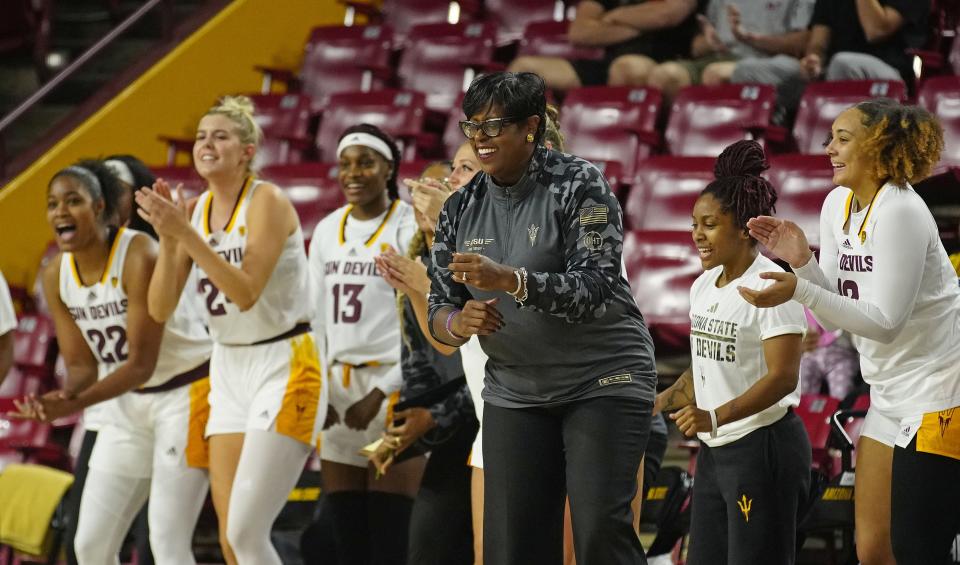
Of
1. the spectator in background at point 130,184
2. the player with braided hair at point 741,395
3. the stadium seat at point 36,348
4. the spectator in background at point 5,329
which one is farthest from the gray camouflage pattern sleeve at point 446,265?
the stadium seat at point 36,348

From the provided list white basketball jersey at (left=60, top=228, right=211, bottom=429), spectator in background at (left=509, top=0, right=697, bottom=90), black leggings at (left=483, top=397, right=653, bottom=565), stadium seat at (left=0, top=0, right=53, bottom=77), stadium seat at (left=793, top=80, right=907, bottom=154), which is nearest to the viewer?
black leggings at (left=483, top=397, right=653, bottom=565)

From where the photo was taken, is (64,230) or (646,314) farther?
(646,314)

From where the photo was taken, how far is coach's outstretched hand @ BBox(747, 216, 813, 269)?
3.51 meters

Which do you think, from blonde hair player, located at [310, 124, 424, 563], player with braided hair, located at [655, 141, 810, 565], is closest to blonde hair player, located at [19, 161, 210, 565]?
blonde hair player, located at [310, 124, 424, 563]

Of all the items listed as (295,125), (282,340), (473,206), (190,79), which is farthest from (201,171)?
(190,79)

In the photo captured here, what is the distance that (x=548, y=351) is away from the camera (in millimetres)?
3236

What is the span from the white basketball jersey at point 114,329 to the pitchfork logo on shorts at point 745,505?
7.74ft

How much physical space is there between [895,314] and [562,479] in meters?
0.94

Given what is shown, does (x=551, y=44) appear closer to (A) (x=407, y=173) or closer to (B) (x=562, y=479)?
(A) (x=407, y=173)

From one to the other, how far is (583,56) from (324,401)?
13.2 feet

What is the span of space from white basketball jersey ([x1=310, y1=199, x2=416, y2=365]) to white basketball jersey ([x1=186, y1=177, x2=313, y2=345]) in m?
0.28

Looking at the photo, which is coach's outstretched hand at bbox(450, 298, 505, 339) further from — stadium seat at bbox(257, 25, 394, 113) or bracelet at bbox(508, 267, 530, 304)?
stadium seat at bbox(257, 25, 394, 113)

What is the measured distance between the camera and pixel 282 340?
15.7 ft

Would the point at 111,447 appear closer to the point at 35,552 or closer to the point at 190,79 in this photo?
the point at 35,552
